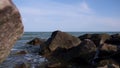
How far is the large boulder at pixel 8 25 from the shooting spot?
4.18 m

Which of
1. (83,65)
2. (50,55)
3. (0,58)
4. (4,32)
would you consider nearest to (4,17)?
(4,32)

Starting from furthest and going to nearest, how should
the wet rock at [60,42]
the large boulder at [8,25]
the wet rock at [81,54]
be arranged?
the wet rock at [60,42] → the wet rock at [81,54] → the large boulder at [8,25]

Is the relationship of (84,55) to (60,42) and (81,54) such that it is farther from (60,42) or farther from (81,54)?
(60,42)

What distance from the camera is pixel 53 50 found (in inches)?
899

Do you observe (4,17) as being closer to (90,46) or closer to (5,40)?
(5,40)

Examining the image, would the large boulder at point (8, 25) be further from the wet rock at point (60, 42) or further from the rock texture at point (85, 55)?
the wet rock at point (60, 42)

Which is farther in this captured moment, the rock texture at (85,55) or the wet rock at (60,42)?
the wet rock at (60,42)

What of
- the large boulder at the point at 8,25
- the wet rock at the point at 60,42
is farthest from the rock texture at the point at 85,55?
the large boulder at the point at 8,25

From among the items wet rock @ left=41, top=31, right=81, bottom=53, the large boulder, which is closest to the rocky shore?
wet rock @ left=41, top=31, right=81, bottom=53

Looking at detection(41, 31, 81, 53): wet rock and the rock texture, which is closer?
the rock texture

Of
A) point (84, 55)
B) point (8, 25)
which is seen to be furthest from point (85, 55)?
point (8, 25)

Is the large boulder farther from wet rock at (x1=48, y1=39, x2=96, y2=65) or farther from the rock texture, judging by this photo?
wet rock at (x1=48, y1=39, x2=96, y2=65)

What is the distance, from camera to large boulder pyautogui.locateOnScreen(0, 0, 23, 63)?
13.7 ft

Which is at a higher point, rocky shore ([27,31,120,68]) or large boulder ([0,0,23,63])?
large boulder ([0,0,23,63])
